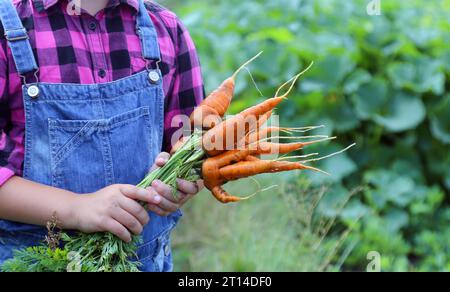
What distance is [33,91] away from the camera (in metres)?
1.66

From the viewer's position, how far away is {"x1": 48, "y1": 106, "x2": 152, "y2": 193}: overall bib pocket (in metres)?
1.69

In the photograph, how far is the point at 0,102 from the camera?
1.67 m

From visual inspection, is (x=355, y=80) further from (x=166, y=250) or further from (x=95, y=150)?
(x=95, y=150)

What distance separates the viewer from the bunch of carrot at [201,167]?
1649 millimetres

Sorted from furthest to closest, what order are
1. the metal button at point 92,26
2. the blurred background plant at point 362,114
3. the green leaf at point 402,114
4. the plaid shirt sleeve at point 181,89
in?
the green leaf at point 402,114, the blurred background plant at point 362,114, the plaid shirt sleeve at point 181,89, the metal button at point 92,26

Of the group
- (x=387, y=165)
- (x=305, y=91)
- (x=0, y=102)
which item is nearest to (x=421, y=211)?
(x=387, y=165)

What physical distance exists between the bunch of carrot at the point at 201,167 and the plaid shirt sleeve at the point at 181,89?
10cm

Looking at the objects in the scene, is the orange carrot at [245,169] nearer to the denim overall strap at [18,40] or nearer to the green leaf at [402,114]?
the denim overall strap at [18,40]

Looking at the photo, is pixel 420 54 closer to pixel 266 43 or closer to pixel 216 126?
pixel 266 43

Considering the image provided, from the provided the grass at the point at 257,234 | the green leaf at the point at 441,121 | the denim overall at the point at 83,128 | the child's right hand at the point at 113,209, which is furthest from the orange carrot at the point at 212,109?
the green leaf at the point at 441,121

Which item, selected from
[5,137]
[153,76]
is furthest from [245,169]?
[5,137]

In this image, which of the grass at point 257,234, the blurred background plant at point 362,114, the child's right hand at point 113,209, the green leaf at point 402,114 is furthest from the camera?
the green leaf at point 402,114
